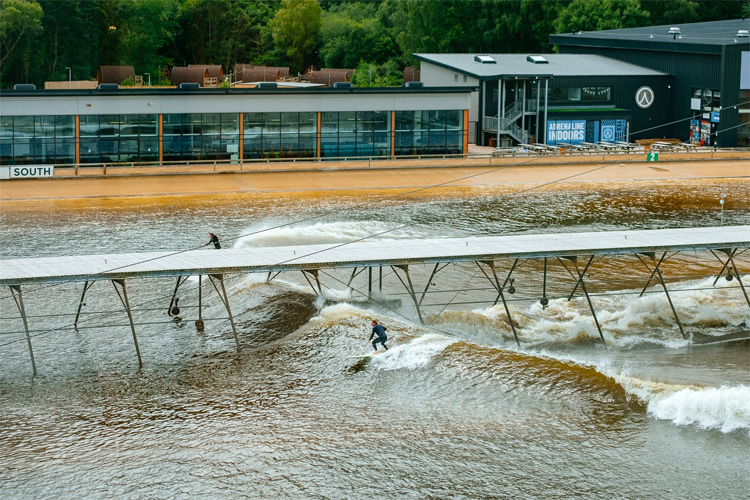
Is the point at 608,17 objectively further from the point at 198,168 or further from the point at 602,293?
the point at 602,293

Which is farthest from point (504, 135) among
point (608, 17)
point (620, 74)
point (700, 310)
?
point (700, 310)

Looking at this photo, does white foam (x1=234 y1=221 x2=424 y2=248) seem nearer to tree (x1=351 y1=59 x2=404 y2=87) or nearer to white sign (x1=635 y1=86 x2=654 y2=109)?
white sign (x1=635 y1=86 x2=654 y2=109)

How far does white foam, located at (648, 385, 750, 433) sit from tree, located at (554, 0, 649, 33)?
252 feet

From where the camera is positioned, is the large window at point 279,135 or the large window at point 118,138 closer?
the large window at point 118,138

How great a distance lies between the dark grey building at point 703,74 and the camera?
69.1 metres

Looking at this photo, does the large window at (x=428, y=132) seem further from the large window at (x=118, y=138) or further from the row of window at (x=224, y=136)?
the large window at (x=118, y=138)

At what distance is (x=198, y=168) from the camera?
6084cm

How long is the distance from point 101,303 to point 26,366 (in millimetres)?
6741

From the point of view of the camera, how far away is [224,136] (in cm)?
6188

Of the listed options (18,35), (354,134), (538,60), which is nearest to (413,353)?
(354,134)

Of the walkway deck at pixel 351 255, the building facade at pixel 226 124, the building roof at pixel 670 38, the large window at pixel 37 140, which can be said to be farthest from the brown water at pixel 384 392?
the building roof at pixel 670 38

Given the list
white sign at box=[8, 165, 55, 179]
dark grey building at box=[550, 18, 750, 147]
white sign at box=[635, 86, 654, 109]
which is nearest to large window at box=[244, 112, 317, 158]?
white sign at box=[8, 165, 55, 179]

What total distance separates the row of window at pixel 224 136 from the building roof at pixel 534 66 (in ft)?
28.9

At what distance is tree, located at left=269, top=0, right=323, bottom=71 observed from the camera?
119812 mm
